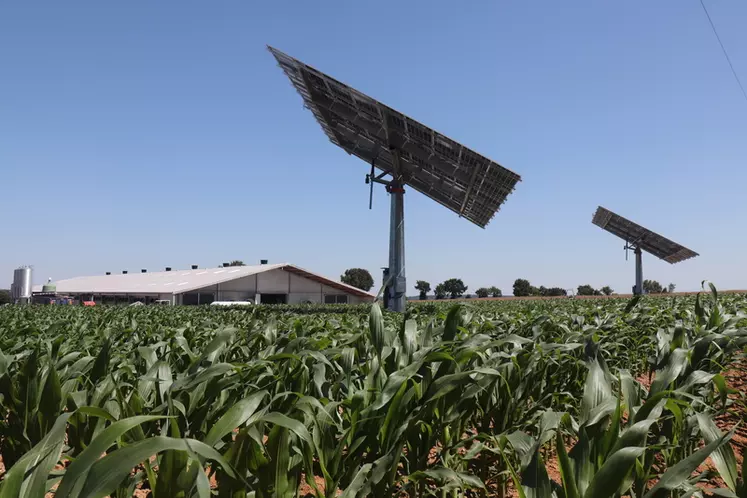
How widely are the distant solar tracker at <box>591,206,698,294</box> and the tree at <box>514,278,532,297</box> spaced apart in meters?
27.1

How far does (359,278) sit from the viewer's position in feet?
328

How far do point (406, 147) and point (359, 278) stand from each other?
8265cm

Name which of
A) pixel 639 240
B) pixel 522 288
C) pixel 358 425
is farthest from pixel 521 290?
pixel 358 425

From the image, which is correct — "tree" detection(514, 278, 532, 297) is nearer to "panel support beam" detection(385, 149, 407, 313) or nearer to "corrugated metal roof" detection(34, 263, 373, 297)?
"corrugated metal roof" detection(34, 263, 373, 297)

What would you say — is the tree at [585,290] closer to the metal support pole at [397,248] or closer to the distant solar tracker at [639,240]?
the distant solar tracker at [639,240]

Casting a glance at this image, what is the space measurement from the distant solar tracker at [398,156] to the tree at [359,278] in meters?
77.9

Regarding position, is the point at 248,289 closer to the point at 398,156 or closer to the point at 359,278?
the point at 398,156

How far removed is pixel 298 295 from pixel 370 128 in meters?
31.0

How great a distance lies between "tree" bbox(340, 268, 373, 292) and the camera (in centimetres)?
9925

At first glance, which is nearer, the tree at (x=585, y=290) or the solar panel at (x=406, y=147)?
the solar panel at (x=406, y=147)

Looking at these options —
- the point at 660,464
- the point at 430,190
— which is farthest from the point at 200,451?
the point at 430,190

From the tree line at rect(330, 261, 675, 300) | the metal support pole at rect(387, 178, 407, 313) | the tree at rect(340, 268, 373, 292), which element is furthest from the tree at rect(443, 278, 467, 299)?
the metal support pole at rect(387, 178, 407, 313)

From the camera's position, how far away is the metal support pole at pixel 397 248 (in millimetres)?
18406

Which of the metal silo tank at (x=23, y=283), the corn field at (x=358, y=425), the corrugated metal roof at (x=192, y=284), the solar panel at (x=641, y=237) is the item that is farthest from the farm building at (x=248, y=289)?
the corn field at (x=358, y=425)
